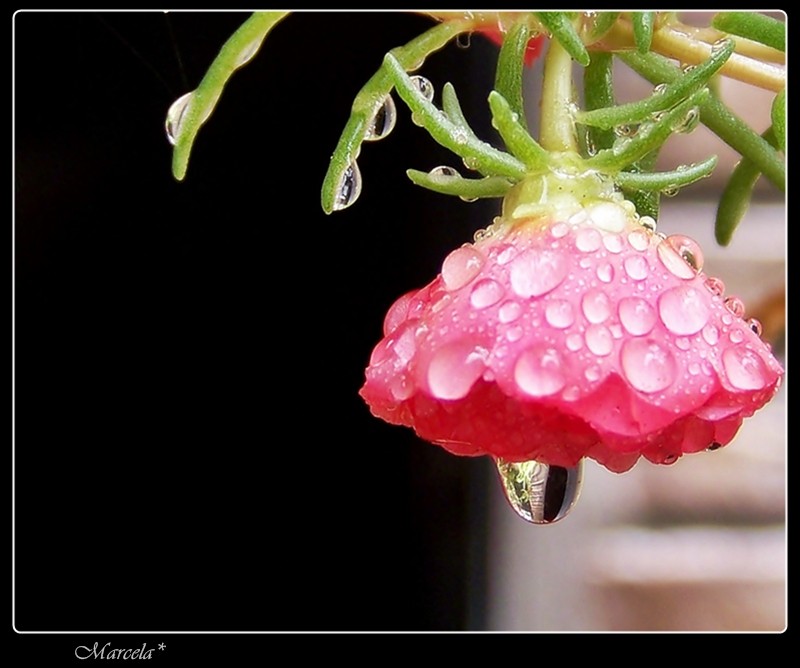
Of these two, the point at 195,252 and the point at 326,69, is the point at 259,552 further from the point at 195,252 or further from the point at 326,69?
the point at 326,69

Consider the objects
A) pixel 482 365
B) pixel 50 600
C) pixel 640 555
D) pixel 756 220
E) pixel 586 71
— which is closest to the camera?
pixel 482 365

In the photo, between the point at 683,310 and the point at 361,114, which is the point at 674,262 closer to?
the point at 683,310

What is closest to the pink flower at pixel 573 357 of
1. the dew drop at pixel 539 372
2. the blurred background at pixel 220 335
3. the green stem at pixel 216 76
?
the dew drop at pixel 539 372

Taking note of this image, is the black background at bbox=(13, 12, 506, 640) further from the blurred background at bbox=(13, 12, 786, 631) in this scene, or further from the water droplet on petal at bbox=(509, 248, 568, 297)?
the water droplet on petal at bbox=(509, 248, 568, 297)

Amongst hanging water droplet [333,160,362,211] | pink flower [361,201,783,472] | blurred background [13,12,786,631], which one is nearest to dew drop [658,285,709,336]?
pink flower [361,201,783,472]

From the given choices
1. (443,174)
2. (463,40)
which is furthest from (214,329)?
(443,174)

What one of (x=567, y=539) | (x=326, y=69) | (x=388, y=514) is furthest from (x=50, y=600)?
(x=567, y=539)
